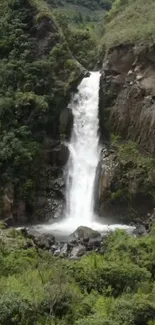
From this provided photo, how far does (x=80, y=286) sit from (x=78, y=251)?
818 centimetres

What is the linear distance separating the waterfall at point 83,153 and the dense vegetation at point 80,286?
1156cm

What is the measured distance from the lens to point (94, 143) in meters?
36.9

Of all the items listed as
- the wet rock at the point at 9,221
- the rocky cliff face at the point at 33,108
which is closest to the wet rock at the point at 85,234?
the wet rock at the point at 9,221

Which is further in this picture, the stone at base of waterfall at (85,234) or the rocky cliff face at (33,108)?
the rocky cliff face at (33,108)

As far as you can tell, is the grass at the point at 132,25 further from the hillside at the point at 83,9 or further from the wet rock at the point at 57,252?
the hillside at the point at 83,9

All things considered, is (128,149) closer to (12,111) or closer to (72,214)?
A: (72,214)

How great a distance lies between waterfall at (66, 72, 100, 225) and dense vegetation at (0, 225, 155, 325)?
11558mm

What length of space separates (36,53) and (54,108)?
5520 millimetres

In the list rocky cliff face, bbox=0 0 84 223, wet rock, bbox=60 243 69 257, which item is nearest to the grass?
rocky cliff face, bbox=0 0 84 223

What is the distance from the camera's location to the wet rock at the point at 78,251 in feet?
82.6

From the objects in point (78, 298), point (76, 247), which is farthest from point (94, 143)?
point (78, 298)

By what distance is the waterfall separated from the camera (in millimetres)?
34272

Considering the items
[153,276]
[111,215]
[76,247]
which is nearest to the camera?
[153,276]

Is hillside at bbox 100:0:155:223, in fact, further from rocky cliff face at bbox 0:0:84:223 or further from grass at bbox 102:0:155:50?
rocky cliff face at bbox 0:0:84:223
